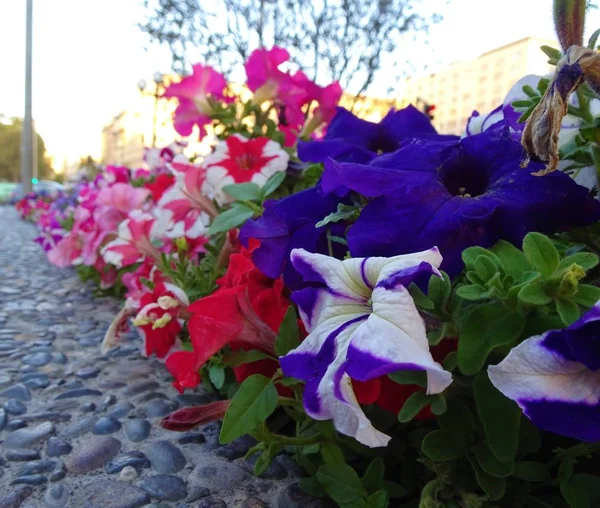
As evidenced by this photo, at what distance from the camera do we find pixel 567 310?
20.1 inches

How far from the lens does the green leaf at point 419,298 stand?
550mm

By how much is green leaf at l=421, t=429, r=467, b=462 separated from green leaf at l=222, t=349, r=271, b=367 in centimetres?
27

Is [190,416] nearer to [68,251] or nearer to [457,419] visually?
[457,419]

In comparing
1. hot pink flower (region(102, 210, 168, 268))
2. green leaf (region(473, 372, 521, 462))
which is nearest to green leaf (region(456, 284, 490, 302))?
green leaf (region(473, 372, 521, 462))

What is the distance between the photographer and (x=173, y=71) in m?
6.27

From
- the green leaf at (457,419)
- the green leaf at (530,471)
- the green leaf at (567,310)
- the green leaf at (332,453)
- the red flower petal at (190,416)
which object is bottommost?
the green leaf at (332,453)

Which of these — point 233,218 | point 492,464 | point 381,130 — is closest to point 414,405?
point 492,464

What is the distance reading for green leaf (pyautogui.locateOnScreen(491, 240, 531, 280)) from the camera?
0.59 metres

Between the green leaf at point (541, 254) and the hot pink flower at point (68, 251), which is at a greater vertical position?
the green leaf at point (541, 254)

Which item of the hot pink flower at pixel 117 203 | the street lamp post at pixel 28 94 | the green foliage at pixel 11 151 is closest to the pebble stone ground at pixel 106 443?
the hot pink flower at pixel 117 203

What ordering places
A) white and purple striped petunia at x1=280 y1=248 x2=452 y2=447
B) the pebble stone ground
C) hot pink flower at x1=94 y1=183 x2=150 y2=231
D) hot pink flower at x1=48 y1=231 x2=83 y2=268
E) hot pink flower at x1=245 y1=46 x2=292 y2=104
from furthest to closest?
hot pink flower at x1=48 y1=231 x2=83 y2=268 < hot pink flower at x1=94 y1=183 x2=150 y2=231 < hot pink flower at x1=245 y1=46 x2=292 y2=104 < the pebble stone ground < white and purple striped petunia at x1=280 y1=248 x2=452 y2=447

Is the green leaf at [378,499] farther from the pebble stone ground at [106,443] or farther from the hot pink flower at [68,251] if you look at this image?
the hot pink flower at [68,251]

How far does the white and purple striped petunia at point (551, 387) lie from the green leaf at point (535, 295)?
0.12ft

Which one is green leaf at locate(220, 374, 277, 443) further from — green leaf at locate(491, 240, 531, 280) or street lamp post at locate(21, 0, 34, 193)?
street lamp post at locate(21, 0, 34, 193)
